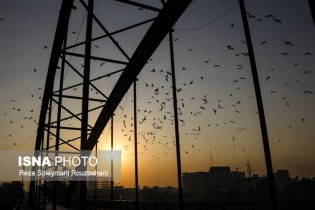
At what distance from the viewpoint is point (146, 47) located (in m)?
9.38

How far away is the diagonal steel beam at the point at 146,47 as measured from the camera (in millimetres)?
7844

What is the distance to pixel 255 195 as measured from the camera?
322 feet

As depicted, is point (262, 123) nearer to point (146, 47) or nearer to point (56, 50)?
point (146, 47)

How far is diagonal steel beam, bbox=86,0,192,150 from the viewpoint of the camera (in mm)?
7844

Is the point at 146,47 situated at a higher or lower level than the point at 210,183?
higher

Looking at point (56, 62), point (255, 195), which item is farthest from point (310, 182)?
point (56, 62)

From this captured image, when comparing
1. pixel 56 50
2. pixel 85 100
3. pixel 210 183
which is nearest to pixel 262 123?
pixel 85 100

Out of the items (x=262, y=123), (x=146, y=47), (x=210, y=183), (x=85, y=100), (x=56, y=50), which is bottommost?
(x=210, y=183)

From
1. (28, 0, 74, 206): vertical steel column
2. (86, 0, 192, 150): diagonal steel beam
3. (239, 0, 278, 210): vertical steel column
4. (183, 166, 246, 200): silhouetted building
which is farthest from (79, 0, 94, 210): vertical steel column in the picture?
(183, 166, 246, 200): silhouetted building

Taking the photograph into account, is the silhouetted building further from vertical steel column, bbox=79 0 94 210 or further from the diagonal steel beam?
vertical steel column, bbox=79 0 94 210

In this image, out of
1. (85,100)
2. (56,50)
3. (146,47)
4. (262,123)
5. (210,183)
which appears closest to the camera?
(262,123)

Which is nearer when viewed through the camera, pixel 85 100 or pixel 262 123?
pixel 262 123

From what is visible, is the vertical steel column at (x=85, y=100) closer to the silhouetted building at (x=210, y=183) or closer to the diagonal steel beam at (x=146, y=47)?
the diagonal steel beam at (x=146, y=47)

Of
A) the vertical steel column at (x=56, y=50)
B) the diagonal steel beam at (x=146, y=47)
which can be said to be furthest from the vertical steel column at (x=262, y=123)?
the vertical steel column at (x=56, y=50)
